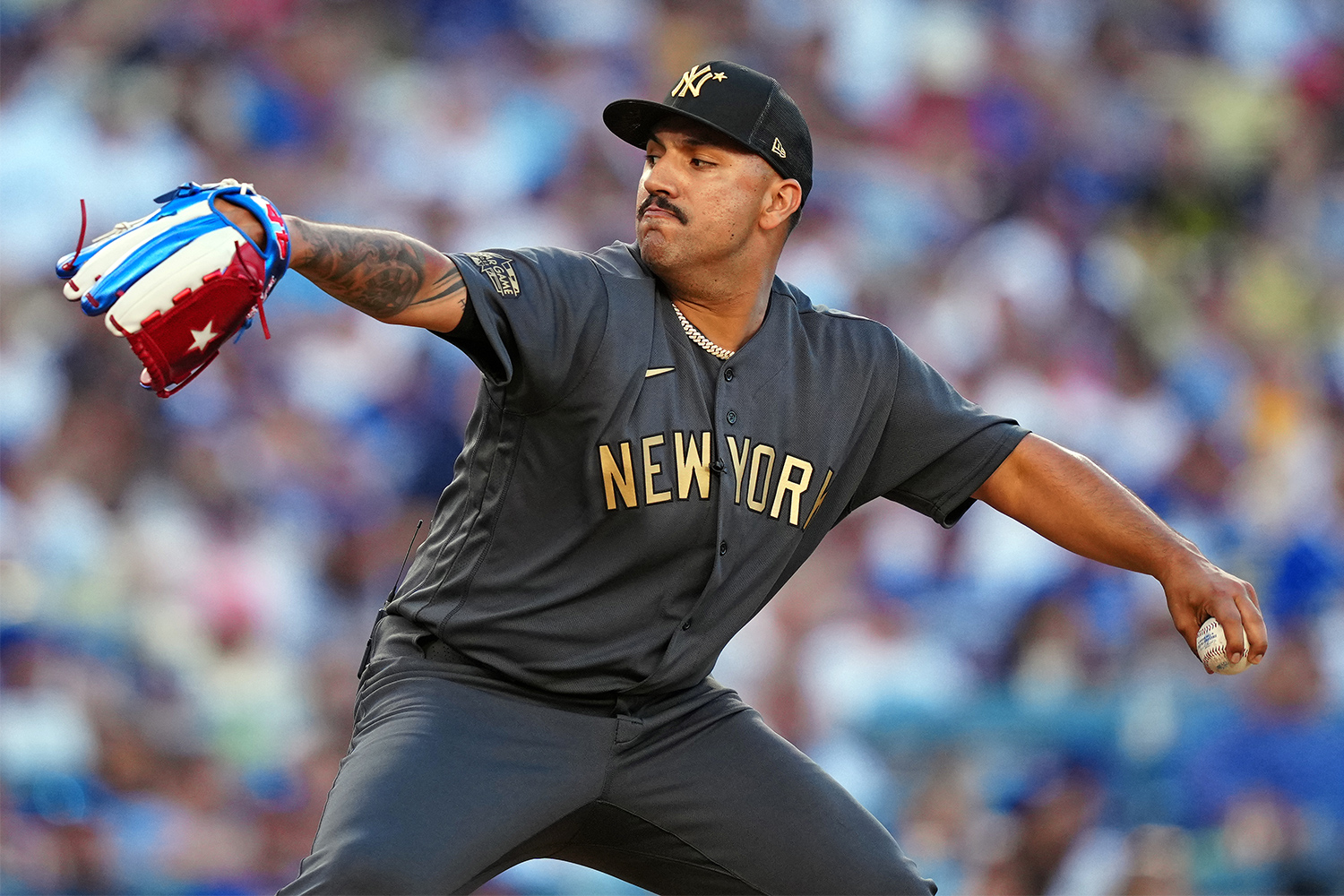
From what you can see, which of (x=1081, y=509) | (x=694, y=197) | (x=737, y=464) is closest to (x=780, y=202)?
(x=694, y=197)

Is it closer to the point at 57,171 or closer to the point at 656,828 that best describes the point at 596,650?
the point at 656,828

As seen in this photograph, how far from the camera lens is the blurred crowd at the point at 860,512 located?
6066 millimetres

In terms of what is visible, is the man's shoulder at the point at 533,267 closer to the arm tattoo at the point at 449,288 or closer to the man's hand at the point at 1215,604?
the arm tattoo at the point at 449,288

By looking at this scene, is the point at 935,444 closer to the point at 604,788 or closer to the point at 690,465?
the point at 690,465

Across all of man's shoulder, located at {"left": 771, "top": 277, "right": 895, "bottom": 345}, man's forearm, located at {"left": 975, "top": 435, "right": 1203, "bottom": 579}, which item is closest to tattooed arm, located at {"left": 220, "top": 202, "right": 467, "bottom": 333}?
man's shoulder, located at {"left": 771, "top": 277, "right": 895, "bottom": 345}

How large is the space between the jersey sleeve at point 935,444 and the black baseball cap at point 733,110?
1.86 ft

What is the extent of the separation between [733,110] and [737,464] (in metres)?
0.81

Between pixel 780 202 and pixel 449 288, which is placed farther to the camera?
pixel 780 202

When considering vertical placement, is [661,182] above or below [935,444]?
above

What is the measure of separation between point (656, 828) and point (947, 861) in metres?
3.15

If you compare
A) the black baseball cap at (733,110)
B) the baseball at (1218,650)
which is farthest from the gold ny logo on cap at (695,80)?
the baseball at (1218,650)

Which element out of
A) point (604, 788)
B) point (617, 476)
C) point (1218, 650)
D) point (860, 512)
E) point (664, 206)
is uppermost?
point (860, 512)

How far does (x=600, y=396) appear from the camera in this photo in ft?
10.9

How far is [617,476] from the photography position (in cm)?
336
